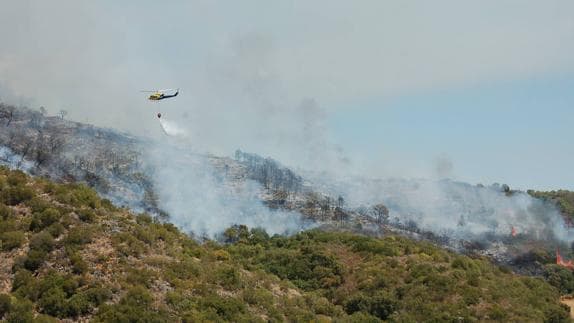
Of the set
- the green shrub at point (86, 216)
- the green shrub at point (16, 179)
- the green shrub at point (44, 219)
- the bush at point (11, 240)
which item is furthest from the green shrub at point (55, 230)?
the green shrub at point (16, 179)

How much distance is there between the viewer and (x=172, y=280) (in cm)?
4644

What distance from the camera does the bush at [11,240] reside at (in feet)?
146

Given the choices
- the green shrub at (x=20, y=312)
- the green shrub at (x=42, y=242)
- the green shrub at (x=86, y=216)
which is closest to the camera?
the green shrub at (x=20, y=312)

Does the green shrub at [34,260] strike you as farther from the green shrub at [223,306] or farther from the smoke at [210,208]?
the smoke at [210,208]

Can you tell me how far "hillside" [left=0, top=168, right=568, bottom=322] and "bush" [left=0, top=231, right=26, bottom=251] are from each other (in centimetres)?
8

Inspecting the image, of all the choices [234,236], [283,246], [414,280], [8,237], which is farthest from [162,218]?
[8,237]

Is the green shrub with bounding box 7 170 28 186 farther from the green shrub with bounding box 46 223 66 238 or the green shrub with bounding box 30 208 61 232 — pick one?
the green shrub with bounding box 46 223 66 238

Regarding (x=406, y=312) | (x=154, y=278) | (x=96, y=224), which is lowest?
(x=406, y=312)

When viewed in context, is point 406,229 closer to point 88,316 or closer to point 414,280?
point 414,280

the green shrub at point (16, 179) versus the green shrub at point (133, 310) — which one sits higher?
the green shrub at point (16, 179)

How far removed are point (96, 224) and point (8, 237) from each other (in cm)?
804

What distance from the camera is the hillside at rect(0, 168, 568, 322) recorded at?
4062 centimetres

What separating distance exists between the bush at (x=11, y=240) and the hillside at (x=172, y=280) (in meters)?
0.08

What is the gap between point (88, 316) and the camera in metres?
39.0
